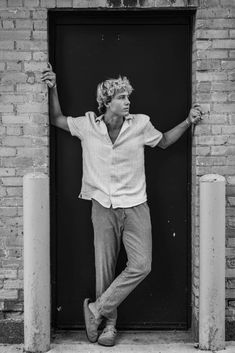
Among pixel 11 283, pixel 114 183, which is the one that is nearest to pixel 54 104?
pixel 114 183

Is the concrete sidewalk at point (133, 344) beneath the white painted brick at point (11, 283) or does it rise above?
beneath

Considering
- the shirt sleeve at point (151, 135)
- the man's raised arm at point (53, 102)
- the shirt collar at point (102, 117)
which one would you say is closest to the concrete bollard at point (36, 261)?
the man's raised arm at point (53, 102)

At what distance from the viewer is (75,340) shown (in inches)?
219

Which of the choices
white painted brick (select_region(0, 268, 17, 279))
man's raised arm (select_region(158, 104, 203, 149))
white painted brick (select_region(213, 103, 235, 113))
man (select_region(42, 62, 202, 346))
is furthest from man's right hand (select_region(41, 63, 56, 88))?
white painted brick (select_region(0, 268, 17, 279))

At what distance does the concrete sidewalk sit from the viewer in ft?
17.4

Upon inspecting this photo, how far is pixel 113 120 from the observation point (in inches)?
214

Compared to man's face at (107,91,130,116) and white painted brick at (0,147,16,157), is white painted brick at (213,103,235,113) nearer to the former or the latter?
man's face at (107,91,130,116)

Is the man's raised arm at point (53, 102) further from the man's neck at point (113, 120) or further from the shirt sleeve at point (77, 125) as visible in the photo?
the man's neck at point (113, 120)

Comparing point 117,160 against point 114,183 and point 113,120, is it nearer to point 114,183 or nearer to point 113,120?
point 114,183

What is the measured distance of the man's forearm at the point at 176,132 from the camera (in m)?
5.46

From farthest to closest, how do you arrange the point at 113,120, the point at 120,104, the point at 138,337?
the point at 138,337, the point at 113,120, the point at 120,104

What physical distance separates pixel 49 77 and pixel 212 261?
6.30ft

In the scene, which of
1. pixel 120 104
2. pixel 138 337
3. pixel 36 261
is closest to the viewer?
pixel 36 261

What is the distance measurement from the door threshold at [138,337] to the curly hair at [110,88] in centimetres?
195
